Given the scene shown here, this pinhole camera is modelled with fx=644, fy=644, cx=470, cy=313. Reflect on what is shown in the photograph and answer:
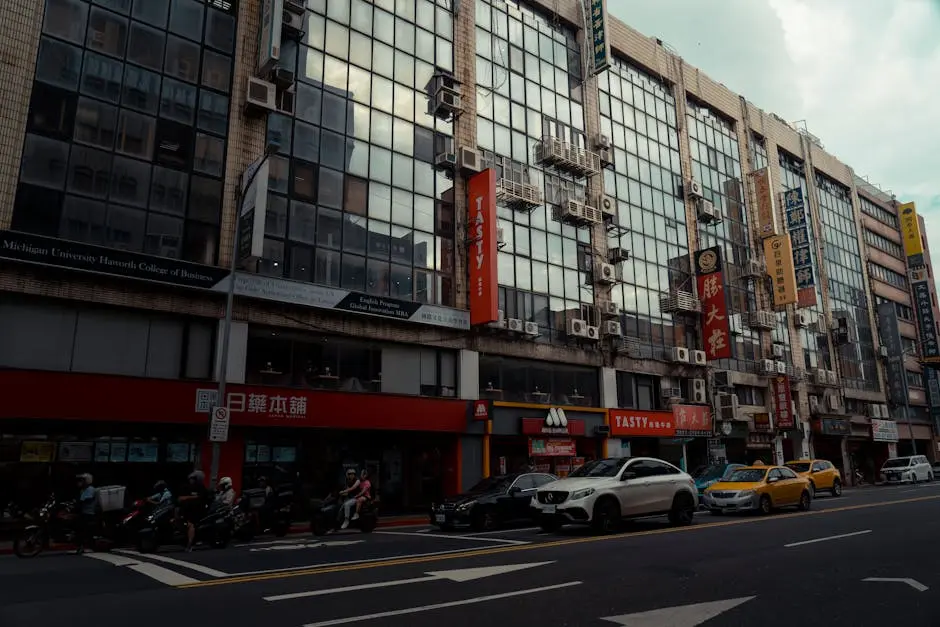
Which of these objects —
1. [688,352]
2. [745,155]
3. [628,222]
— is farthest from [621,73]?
[688,352]

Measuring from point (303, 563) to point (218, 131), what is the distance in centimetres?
1626

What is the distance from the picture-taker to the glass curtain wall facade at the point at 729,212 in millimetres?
40438

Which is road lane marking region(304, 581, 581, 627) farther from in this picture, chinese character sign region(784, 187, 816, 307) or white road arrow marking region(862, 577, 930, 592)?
chinese character sign region(784, 187, 816, 307)

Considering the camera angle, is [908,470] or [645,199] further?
[908,470]

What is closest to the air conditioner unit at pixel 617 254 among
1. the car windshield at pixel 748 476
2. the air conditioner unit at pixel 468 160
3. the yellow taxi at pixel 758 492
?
the air conditioner unit at pixel 468 160

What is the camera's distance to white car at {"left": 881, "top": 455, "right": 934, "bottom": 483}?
130 feet

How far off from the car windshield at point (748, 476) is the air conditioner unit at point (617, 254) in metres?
15.3

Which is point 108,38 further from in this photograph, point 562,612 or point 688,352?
point 688,352

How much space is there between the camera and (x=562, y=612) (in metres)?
6.79

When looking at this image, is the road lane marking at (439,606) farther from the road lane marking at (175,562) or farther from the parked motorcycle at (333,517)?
the parked motorcycle at (333,517)

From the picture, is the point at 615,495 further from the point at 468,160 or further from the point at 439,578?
the point at 468,160

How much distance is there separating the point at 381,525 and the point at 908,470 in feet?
117

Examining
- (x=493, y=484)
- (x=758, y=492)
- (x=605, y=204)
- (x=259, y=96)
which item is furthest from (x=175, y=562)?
(x=605, y=204)

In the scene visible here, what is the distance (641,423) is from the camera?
3212 centimetres
